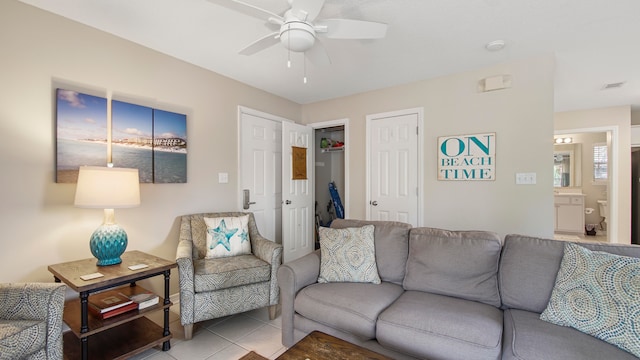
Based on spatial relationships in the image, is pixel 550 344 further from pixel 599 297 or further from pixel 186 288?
pixel 186 288

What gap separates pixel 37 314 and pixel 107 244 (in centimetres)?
59

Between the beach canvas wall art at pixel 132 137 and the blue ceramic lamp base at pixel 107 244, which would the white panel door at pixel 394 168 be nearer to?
the beach canvas wall art at pixel 132 137

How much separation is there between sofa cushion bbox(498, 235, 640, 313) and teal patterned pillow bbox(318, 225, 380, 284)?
0.81m

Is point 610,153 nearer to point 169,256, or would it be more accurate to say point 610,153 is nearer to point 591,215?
point 591,215

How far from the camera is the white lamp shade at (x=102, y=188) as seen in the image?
1875 mm

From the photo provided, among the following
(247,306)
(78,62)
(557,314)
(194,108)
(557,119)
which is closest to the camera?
(557,314)

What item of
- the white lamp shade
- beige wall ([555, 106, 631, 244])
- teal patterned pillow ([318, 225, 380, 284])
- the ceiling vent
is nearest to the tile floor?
teal patterned pillow ([318, 225, 380, 284])

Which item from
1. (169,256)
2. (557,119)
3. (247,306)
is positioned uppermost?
(557,119)

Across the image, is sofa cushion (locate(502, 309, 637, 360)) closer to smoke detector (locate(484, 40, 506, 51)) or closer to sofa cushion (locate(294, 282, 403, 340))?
sofa cushion (locate(294, 282, 403, 340))

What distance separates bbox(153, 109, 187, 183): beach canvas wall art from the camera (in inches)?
104

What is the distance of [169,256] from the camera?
2.74 meters

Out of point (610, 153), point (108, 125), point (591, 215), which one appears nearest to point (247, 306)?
point (108, 125)

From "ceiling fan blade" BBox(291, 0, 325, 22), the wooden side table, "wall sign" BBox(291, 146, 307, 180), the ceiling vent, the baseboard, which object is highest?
the ceiling vent

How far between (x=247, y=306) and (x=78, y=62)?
7.74ft
